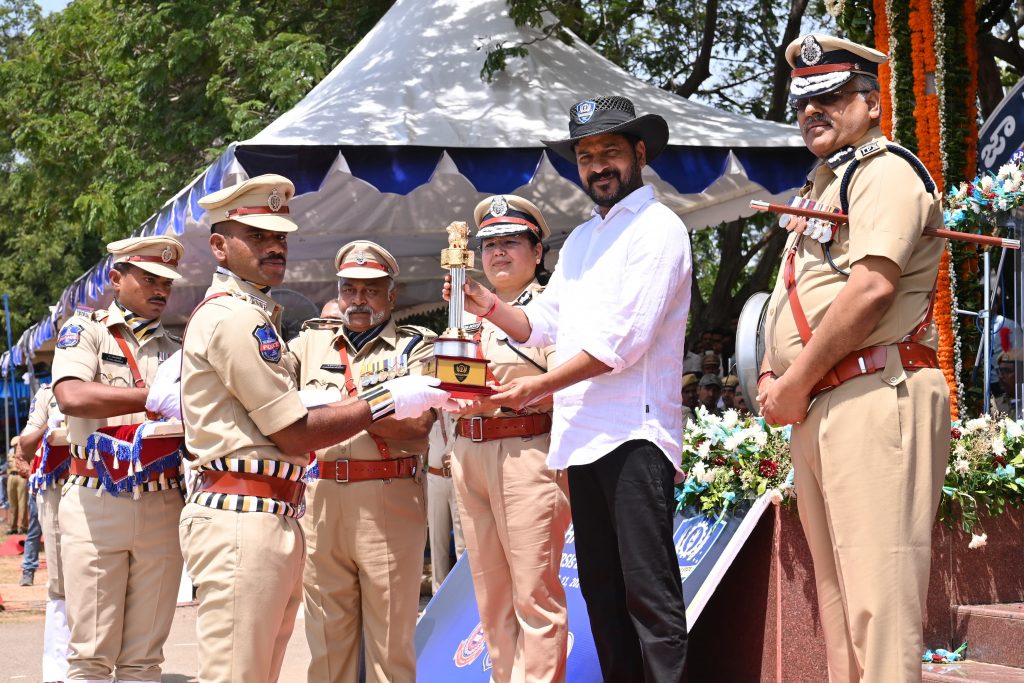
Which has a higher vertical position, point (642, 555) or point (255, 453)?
point (255, 453)

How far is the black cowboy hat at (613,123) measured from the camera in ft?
14.3

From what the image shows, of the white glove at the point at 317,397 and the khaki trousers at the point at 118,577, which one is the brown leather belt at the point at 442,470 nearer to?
the khaki trousers at the point at 118,577

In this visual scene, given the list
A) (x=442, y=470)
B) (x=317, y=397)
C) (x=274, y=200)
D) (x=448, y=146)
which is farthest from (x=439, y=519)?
(x=274, y=200)

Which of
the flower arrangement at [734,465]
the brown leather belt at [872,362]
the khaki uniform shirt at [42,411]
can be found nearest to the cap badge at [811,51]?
the brown leather belt at [872,362]

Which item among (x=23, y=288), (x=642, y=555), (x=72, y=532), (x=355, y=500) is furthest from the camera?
(x=23, y=288)

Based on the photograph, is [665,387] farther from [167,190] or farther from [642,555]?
[167,190]

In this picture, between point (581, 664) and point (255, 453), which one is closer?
point (255, 453)

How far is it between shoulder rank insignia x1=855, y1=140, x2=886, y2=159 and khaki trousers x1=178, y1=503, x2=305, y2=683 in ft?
7.66

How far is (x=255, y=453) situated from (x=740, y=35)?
1304cm

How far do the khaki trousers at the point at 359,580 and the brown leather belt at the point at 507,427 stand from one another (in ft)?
1.42

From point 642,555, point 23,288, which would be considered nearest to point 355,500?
point 642,555

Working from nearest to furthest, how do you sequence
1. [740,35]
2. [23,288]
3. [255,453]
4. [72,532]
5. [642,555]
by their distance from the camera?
[642,555] → [255,453] → [72,532] → [740,35] → [23,288]

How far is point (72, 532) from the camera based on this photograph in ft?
20.2

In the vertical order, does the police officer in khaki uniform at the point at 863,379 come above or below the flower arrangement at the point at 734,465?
above
